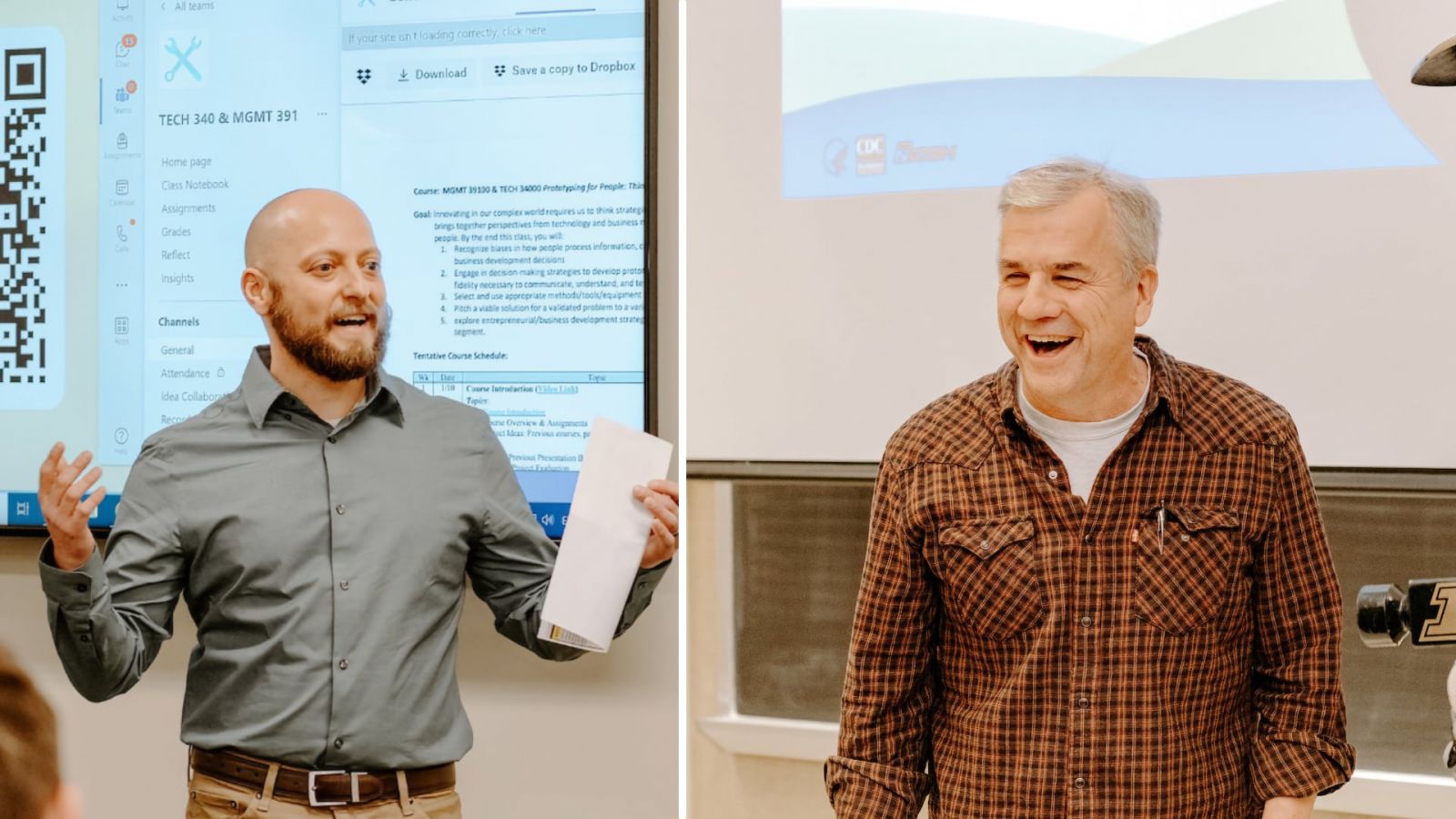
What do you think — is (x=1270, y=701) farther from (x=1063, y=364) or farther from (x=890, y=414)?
(x=890, y=414)

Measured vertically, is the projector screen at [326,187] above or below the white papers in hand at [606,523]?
above

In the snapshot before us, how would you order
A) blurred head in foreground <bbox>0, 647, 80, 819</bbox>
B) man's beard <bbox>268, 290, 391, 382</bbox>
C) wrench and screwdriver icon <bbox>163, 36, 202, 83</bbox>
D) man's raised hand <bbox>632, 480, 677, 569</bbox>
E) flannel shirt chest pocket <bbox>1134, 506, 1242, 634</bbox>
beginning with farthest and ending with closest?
wrench and screwdriver icon <bbox>163, 36, 202, 83</bbox>, man's beard <bbox>268, 290, 391, 382</bbox>, man's raised hand <bbox>632, 480, 677, 569</bbox>, flannel shirt chest pocket <bbox>1134, 506, 1242, 634</bbox>, blurred head in foreground <bbox>0, 647, 80, 819</bbox>

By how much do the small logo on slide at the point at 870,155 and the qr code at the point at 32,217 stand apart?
1519 millimetres

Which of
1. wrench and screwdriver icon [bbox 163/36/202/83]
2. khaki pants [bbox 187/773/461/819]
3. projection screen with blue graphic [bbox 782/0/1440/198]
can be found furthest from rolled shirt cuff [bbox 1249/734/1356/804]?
wrench and screwdriver icon [bbox 163/36/202/83]

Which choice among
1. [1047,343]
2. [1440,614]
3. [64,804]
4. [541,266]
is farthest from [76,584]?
[1440,614]

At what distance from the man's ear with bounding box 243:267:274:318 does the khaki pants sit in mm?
815

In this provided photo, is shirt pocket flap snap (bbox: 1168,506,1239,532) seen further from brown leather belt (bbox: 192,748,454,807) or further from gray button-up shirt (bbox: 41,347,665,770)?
brown leather belt (bbox: 192,748,454,807)

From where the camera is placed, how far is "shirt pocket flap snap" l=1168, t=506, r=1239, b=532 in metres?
1.66

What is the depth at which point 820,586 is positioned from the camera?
2.25 metres

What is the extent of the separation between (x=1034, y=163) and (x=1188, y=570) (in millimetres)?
709

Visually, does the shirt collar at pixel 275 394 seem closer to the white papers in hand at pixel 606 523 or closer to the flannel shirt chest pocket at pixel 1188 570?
the white papers in hand at pixel 606 523

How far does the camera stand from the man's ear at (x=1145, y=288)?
1.72 meters

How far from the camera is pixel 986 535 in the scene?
1696mm

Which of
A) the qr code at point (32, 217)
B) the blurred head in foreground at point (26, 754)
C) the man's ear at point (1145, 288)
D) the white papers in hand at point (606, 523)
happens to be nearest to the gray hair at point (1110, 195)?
the man's ear at point (1145, 288)
